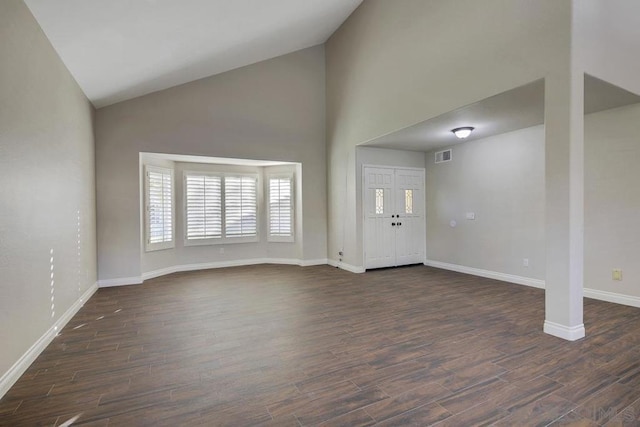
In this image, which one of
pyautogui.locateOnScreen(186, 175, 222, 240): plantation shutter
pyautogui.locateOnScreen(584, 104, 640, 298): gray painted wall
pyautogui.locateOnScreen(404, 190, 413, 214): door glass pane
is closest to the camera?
pyautogui.locateOnScreen(584, 104, 640, 298): gray painted wall

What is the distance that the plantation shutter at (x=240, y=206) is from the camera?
6910 millimetres

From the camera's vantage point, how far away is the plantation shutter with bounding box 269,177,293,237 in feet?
23.4

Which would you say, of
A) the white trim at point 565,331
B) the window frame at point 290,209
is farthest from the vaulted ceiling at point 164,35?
the white trim at point 565,331

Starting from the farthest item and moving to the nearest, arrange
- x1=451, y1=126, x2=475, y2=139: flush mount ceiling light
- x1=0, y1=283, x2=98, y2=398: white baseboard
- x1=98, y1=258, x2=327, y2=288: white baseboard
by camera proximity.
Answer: x1=98, y1=258, x2=327, y2=288: white baseboard
x1=451, y1=126, x2=475, y2=139: flush mount ceiling light
x1=0, y1=283, x2=98, y2=398: white baseboard

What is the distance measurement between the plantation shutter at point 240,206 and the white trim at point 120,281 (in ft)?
6.43

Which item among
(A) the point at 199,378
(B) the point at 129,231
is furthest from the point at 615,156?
(B) the point at 129,231

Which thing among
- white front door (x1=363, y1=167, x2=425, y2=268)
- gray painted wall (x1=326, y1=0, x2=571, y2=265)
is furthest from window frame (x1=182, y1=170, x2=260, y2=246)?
white front door (x1=363, y1=167, x2=425, y2=268)

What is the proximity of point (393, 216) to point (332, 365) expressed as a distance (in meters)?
4.46

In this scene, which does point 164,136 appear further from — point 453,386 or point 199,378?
point 453,386

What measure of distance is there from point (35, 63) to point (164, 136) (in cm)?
280

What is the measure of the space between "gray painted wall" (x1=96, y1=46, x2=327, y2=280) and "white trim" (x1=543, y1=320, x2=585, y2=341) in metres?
4.60

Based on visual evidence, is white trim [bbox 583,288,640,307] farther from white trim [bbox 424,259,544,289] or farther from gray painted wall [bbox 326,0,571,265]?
gray painted wall [bbox 326,0,571,265]

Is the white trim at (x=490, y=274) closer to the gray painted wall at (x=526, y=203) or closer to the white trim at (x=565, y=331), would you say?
the gray painted wall at (x=526, y=203)

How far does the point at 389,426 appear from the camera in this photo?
179cm
